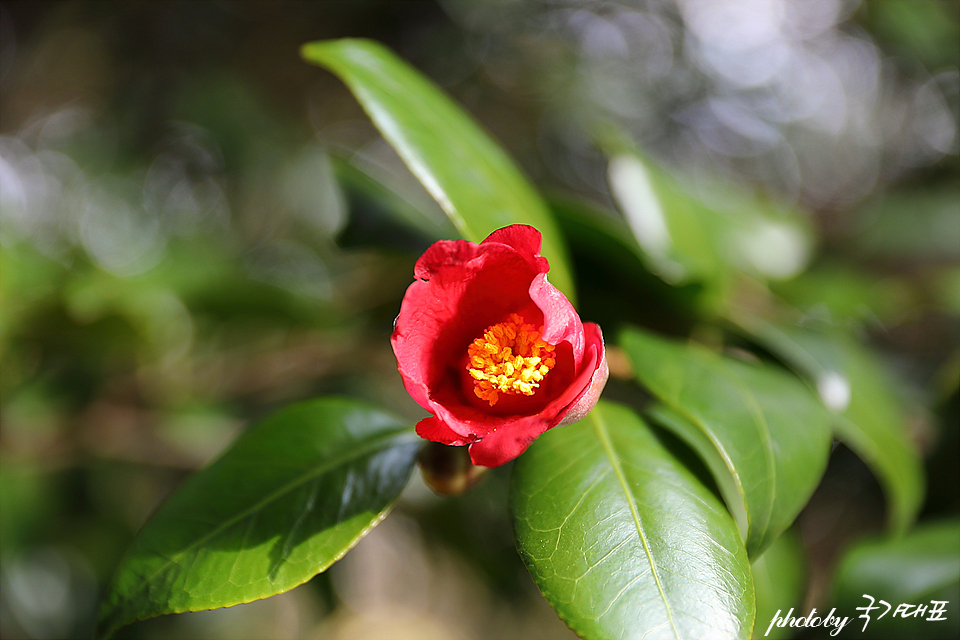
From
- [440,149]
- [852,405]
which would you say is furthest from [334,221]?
[852,405]

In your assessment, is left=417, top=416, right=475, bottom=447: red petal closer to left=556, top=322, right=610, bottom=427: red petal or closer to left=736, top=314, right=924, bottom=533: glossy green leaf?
left=556, top=322, right=610, bottom=427: red petal

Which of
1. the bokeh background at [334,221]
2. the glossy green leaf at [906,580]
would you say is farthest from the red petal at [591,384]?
the glossy green leaf at [906,580]

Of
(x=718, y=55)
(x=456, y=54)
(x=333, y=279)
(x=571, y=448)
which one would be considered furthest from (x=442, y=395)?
(x=718, y=55)

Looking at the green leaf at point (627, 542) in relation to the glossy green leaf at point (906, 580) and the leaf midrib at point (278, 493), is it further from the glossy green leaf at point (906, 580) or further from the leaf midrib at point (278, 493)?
the glossy green leaf at point (906, 580)

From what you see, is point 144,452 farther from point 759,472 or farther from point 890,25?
point 890,25

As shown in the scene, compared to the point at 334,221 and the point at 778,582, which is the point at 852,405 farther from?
the point at 334,221

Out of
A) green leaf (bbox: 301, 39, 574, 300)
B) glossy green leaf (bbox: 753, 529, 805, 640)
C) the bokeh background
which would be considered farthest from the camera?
the bokeh background

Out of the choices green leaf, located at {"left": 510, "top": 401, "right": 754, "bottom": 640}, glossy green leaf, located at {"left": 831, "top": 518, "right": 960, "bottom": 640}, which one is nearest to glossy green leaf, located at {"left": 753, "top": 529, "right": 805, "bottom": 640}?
glossy green leaf, located at {"left": 831, "top": 518, "right": 960, "bottom": 640}
